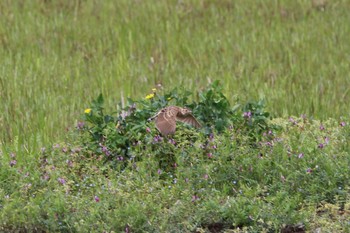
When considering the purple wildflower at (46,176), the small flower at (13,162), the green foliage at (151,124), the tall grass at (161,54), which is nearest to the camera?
the purple wildflower at (46,176)

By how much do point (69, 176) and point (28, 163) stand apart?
0.89ft

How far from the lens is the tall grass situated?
7043 millimetres

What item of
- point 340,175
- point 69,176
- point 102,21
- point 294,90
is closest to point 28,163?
point 69,176

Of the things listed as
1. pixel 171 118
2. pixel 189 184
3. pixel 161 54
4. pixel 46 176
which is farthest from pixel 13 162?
pixel 161 54

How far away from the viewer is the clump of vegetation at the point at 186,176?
472cm

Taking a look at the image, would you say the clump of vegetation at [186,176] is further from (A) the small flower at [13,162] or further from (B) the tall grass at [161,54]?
(B) the tall grass at [161,54]

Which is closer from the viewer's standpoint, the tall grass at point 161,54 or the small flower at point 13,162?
the small flower at point 13,162

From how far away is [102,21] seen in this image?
966 centimetres

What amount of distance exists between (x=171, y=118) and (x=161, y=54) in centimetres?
313

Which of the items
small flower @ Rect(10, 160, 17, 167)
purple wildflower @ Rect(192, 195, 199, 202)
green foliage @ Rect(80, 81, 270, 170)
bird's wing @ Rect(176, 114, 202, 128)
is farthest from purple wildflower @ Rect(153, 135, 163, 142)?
small flower @ Rect(10, 160, 17, 167)

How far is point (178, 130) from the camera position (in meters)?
5.64

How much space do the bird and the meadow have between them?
8cm

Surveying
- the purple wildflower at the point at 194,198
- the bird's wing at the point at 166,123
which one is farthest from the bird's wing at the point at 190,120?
the purple wildflower at the point at 194,198

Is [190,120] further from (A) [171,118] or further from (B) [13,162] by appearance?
(B) [13,162]
